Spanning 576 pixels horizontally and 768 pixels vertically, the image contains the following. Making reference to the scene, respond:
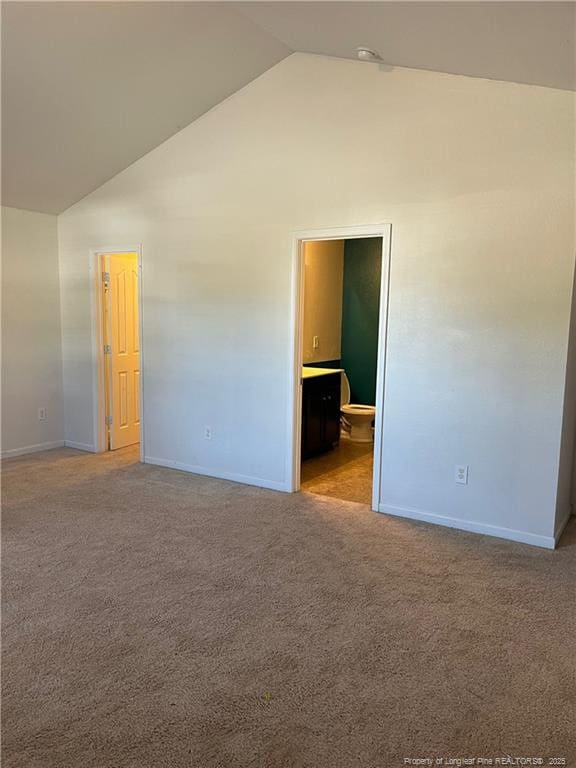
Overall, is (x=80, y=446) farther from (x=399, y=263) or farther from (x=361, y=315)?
(x=399, y=263)

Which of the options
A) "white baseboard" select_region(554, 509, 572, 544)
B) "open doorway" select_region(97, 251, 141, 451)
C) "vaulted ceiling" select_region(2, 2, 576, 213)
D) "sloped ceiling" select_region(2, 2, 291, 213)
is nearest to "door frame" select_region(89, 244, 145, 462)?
"open doorway" select_region(97, 251, 141, 451)

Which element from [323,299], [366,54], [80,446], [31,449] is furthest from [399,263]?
[31,449]

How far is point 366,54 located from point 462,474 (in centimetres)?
272

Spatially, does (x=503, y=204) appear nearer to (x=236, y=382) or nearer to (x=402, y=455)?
(x=402, y=455)

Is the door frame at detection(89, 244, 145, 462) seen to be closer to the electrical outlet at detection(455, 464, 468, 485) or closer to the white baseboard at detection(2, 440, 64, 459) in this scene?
the white baseboard at detection(2, 440, 64, 459)

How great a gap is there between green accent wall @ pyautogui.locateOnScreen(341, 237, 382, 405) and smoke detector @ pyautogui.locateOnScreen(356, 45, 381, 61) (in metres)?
3.26

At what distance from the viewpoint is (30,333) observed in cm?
537

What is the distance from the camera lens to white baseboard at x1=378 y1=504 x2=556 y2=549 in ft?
11.1

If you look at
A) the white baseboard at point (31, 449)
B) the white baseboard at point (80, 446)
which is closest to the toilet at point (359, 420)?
the white baseboard at point (80, 446)

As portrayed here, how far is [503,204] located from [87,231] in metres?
3.95

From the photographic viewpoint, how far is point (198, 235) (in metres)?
4.57

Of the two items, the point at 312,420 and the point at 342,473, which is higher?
the point at 312,420

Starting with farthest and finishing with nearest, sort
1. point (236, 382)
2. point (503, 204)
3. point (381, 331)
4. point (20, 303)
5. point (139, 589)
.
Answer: point (20, 303) → point (236, 382) → point (381, 331) → point (503, 204) → point (139, 589)

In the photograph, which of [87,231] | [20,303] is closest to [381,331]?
[87,231]
